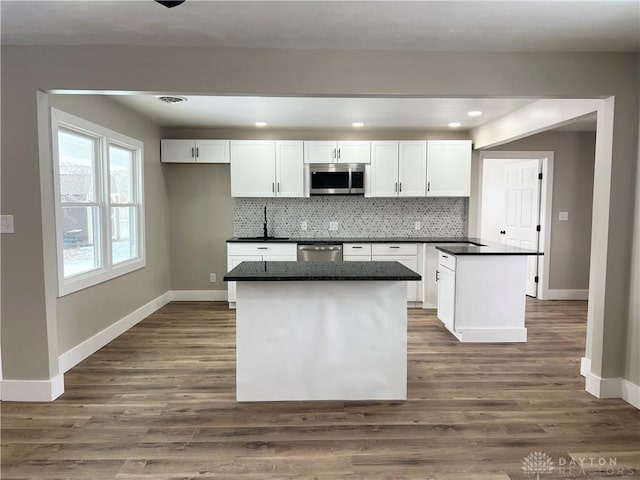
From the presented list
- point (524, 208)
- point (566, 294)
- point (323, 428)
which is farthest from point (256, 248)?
point (566, 294)

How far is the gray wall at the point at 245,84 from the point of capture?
258 cm

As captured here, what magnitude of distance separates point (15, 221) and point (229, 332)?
7.33 feet

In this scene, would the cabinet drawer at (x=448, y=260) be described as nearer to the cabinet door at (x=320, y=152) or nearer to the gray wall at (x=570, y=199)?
the cabinet door at (x=320, y=152)

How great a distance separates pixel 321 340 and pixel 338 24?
1.96 meters

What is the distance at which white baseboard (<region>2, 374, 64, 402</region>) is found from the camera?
2729 millimetres

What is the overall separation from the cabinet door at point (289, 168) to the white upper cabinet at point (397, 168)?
94cm

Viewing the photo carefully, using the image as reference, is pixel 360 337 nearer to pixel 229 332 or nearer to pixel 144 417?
pixel 144 417

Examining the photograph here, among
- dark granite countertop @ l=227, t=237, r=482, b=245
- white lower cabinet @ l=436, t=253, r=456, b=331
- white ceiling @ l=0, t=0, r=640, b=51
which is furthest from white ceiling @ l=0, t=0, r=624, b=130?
dark granite countertop @ l=227, t=237, r=482, b=245

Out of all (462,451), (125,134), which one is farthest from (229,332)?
(462,451)

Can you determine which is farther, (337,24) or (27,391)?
(27,391)

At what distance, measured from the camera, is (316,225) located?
5703 millimetres

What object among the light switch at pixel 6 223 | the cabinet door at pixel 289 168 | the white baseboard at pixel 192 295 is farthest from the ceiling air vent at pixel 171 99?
the white baseboard at pixel 192 295

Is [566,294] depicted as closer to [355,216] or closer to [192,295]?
[355,216]

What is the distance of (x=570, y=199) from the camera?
5.68m
